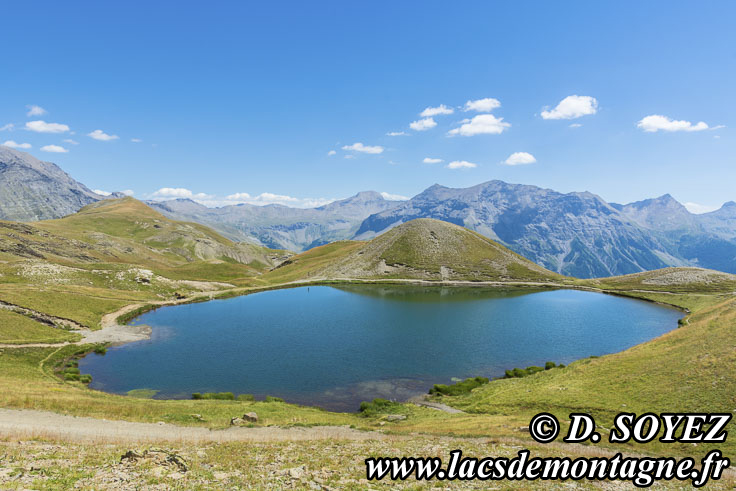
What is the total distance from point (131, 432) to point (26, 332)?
5943 cm

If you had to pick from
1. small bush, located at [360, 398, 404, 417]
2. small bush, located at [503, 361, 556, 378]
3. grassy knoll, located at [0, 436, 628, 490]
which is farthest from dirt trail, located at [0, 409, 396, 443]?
small bush, located at [503, 361, 556, 378]

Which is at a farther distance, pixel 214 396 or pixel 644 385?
pixel 214 396

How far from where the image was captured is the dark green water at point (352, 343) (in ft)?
176

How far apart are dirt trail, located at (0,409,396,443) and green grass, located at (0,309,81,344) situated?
1720 inches

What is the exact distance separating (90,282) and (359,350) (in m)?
101

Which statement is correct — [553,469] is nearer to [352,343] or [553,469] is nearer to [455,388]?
[455,388]

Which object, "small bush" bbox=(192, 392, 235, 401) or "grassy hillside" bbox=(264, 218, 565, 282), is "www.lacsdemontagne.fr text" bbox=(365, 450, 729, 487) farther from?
"grassy hillside" bbox=(264, 218, 565, 282)

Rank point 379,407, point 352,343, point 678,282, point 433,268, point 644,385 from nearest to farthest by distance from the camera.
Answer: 1. point 644,385
2. point 379,407
3. point 352,343
4. point 678,282
5. point 433,268

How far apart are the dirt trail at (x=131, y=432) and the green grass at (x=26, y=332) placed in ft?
143

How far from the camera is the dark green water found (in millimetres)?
53625

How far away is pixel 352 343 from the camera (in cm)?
7394

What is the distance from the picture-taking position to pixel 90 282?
111 meters

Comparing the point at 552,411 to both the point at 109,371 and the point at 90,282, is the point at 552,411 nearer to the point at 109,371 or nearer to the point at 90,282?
the point at 109,371

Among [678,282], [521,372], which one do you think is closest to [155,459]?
[521,372]
